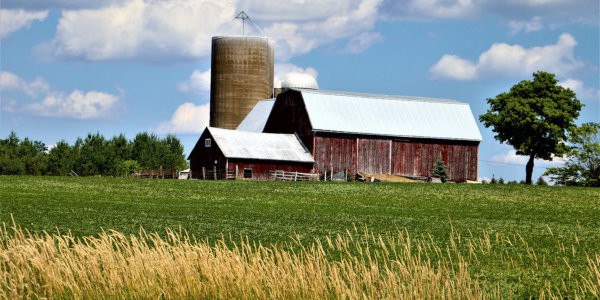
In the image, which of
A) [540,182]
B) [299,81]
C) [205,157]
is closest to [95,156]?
[299,81]

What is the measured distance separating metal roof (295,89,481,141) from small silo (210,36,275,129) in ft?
34.5

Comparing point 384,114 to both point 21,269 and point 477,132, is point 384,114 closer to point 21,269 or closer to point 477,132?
point 477,132

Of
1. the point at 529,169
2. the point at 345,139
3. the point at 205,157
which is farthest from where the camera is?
the point at 529,169

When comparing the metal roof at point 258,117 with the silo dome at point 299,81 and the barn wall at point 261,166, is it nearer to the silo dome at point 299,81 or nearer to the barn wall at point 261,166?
the silo dome at point 299,81

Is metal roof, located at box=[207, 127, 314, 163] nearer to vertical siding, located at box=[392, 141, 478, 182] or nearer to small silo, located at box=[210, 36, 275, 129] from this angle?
vertical siding, located at box=[392, 141, 478, 182]

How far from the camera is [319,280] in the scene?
1087cm

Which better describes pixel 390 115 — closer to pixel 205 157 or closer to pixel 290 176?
pixel 290 176

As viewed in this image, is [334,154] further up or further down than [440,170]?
further up

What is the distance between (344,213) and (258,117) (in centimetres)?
4058

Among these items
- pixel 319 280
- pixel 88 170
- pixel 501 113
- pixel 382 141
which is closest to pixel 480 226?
pixel 319 280

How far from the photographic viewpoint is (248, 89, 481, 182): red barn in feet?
188

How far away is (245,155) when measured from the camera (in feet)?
176

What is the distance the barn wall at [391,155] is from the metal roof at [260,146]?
1371 millimetres

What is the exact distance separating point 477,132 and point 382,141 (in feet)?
26.0
